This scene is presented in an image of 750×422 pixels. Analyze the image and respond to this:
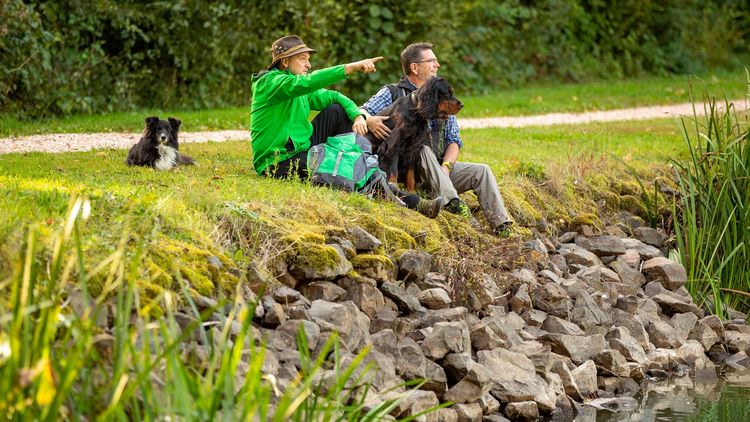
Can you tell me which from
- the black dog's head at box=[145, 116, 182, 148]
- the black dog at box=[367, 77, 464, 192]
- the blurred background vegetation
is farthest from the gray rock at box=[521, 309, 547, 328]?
the blurred background vegetation

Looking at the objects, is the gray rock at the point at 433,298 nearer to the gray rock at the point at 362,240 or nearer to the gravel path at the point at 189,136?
the gray rock at the point at 362,240

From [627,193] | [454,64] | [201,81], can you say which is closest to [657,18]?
[454,64]

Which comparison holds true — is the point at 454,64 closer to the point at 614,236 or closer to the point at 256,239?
the point at 614,236

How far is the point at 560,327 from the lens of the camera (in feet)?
26.7

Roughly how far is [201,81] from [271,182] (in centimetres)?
830

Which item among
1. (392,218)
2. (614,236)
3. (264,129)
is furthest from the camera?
(614,236)

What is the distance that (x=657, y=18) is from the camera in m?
25.7

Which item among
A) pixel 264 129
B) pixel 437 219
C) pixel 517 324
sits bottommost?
pixel 517 324

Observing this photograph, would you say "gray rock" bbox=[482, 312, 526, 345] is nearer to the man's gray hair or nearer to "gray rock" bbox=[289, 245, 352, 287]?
"gray rock" bbox=[289, 245, 352, 287]

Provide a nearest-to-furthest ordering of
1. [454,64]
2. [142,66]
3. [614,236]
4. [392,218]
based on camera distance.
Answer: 1. [392,218]
2. [614,236]
3. [142,66]
4. [454,64]

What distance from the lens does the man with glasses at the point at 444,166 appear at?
8.55 meters

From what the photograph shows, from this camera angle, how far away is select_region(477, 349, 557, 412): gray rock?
7016 mm

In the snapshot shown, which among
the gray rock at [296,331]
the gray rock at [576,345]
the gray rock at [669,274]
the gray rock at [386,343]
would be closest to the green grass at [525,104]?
the gray rock at [669,274]

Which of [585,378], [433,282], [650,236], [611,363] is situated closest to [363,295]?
[433,282]
